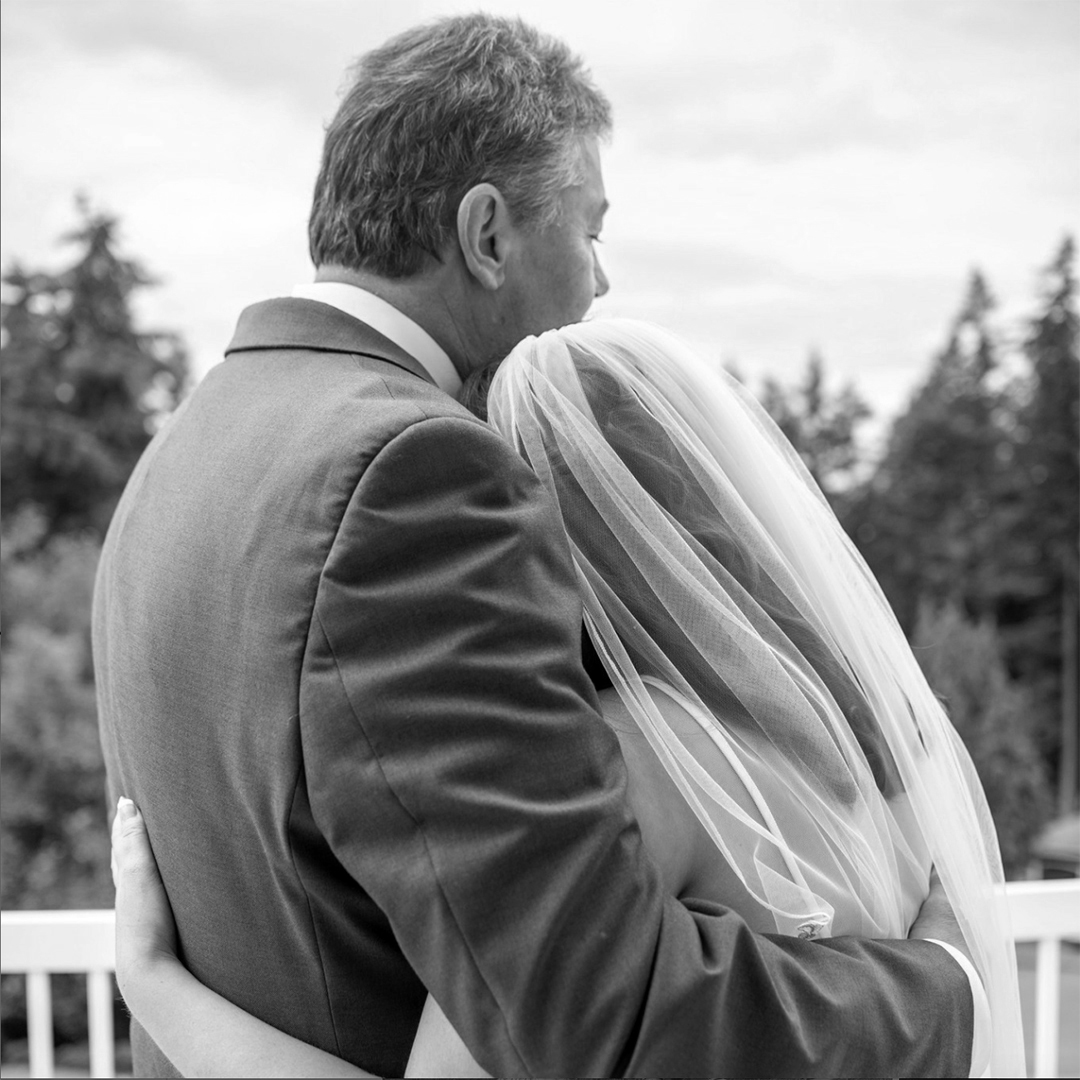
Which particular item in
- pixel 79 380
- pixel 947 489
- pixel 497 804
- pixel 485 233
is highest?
Answer: pixel 485 233

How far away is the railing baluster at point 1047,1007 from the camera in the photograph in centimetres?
208

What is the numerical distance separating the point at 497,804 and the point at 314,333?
1.81 feet

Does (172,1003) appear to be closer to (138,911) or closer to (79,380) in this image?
(138,911)

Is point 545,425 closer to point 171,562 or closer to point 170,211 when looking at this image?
point 171,562

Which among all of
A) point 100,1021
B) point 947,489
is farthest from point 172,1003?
point 947,489

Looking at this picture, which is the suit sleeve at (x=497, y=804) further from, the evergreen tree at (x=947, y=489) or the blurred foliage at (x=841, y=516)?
the evergreen tree at (x=947, y=489)

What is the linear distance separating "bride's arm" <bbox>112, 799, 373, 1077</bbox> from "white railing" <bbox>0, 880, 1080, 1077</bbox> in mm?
995

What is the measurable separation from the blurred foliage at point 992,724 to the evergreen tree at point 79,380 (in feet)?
47.4

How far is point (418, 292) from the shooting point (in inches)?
46.1

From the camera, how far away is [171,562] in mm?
1001

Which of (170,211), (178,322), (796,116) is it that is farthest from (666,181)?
(178,322)

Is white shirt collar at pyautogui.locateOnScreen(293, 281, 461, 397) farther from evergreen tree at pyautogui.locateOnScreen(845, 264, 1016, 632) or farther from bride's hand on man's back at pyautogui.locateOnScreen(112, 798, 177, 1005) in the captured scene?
evergreen tree at pyautogui.locateOnScreen(845, 264, 1016, 632)

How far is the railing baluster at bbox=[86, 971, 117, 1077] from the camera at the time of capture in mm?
2010

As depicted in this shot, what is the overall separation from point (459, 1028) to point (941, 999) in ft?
1.50
